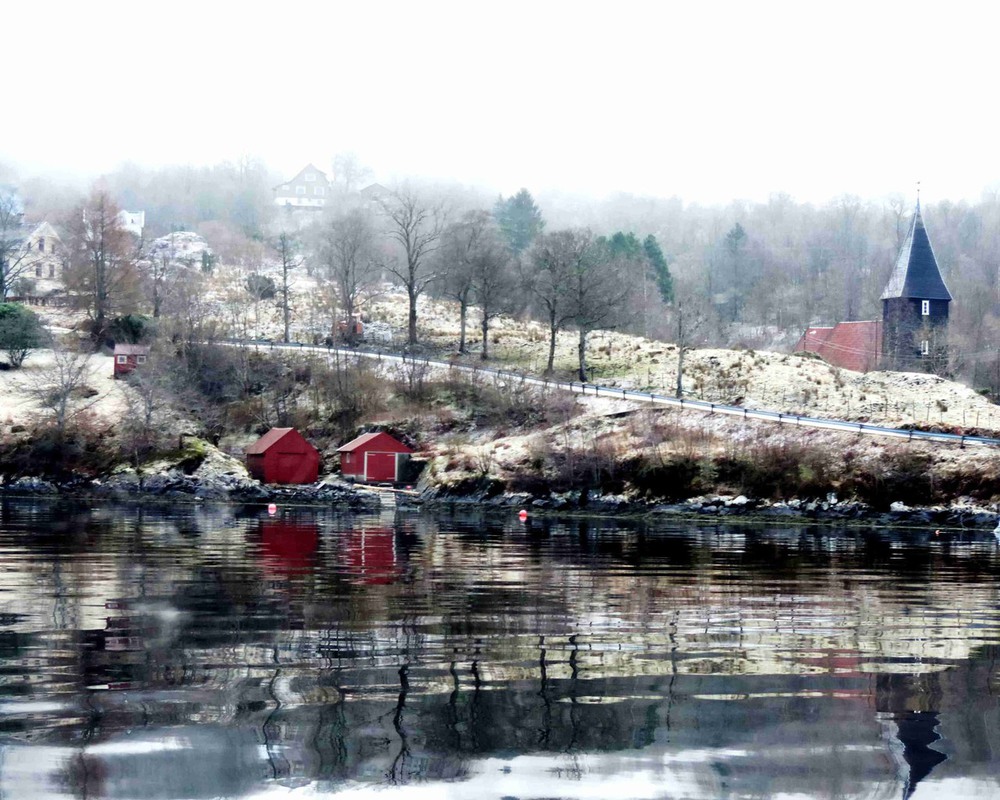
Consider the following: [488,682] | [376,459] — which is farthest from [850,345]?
[488,682]

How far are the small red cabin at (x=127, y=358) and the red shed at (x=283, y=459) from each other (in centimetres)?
1627

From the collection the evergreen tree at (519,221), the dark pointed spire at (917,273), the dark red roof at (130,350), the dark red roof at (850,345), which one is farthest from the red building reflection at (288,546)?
the evergreen tree at (519,221)

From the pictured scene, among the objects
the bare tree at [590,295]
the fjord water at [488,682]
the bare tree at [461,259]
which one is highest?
the bare tree at [461,259]

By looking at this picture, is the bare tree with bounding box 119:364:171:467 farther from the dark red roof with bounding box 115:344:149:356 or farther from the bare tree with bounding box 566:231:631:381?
the bare tree with bounding box 566:231:631:381

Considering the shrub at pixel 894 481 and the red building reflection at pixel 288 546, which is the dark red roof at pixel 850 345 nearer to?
the shrub at pixel 894 481

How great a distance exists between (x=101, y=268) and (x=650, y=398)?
45.7m

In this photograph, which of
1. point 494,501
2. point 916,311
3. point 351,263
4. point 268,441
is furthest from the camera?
point 351,263

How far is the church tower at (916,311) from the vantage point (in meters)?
85.1

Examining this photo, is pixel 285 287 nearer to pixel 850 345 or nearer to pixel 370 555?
pixel 850 345

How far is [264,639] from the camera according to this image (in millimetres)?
14898

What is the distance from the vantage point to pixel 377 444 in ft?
216

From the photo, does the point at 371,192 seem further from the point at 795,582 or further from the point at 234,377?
the point at 795,582

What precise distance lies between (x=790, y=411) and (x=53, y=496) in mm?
42601

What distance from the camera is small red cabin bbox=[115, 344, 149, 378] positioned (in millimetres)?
78812
